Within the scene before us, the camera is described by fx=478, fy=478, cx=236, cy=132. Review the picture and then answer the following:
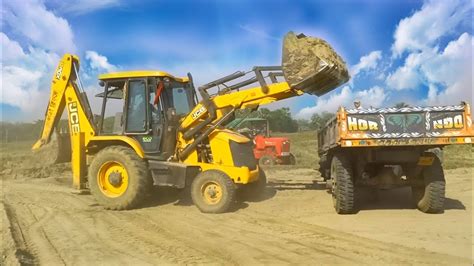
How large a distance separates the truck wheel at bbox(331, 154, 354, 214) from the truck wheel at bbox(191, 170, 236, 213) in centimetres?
204

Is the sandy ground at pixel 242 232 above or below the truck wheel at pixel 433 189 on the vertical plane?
below

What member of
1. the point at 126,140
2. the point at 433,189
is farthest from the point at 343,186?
the point at 126,140

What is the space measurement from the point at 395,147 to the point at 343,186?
3.82ft

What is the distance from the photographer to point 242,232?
24.8 ft

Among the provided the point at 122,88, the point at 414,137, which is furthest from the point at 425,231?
the point at 122,88

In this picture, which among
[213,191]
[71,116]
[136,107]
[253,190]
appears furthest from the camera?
[253,190]

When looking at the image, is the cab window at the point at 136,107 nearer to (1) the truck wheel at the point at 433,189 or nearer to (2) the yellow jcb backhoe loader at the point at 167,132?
(2) the yellow jcb backhoe loader at the point at 167,132

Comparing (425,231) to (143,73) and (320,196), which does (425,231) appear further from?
(143,73)

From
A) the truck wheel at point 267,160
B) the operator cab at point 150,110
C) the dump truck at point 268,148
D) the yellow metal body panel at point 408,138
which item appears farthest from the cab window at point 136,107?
the truck wheel at point 267,160

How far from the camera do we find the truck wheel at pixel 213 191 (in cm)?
939

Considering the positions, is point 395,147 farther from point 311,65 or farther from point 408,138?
point 311,65

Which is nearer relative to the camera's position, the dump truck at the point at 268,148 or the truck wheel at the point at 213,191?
the truck wheel at the point at 213,191

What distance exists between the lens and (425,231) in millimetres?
7336

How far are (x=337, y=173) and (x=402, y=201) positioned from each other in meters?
2.42
